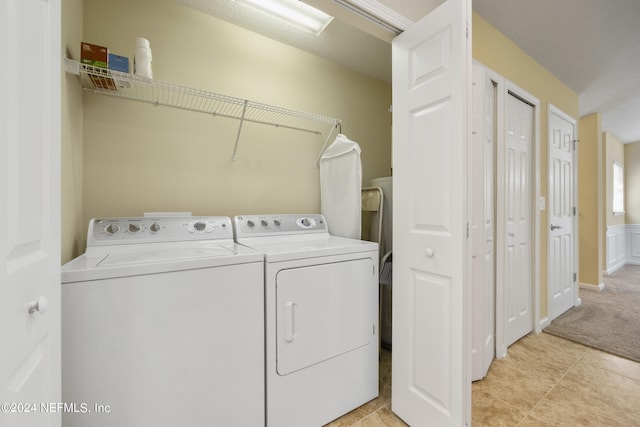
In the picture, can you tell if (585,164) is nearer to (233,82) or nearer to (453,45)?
(453,45)

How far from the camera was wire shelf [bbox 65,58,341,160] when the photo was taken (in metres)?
1.31

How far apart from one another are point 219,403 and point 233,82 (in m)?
1.95

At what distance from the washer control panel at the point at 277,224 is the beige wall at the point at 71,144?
0.78m

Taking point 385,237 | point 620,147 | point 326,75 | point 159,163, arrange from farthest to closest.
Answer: point 620,147 → point 326,75 → point 385,237 → point 159,163

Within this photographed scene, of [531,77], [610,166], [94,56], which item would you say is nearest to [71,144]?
[94,56]

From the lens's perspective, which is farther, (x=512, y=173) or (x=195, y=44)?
(x=512, y=173)

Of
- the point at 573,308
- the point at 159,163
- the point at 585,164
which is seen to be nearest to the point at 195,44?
the point at 159,163

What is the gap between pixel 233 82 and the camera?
192 cm

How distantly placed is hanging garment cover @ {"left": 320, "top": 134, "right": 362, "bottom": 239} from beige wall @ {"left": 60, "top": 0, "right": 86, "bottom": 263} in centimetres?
152

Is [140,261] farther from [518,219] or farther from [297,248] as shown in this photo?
[518,219]

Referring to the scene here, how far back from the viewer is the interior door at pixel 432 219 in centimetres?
117

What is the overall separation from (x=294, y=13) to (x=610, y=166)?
20.4ft
